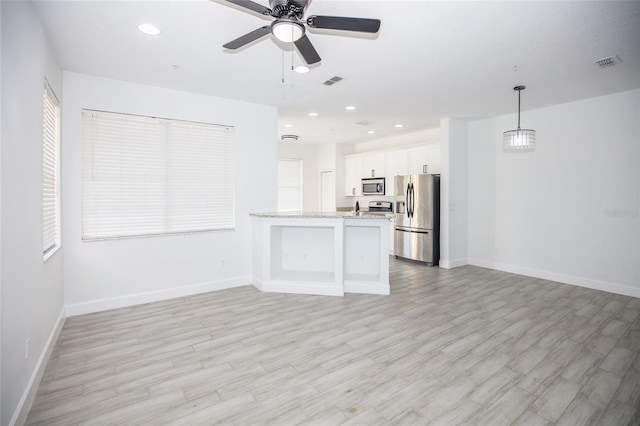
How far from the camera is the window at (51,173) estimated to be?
3.05 m

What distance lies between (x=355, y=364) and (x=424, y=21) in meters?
2.98

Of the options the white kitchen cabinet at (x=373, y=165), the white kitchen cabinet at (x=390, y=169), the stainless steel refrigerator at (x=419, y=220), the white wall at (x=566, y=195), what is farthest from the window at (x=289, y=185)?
the white wall at (x=566, y=195)

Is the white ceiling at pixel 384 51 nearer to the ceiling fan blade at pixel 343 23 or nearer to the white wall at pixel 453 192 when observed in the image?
the ceiling fan blade at pixel 343 23

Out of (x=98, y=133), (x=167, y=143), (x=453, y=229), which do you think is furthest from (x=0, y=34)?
(x=453, y=229)

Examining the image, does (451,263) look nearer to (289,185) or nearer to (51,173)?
(289,185)

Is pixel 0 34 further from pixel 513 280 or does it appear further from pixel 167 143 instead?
pixel 513 280

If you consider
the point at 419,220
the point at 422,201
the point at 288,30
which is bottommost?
the point at 419,220

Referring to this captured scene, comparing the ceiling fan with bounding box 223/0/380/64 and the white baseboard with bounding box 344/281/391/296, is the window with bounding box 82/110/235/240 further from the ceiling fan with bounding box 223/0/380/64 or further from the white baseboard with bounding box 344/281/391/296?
the ceiling fan with bounding box 223/0/380/64

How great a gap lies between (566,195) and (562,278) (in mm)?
1374

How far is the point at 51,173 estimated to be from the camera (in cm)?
334

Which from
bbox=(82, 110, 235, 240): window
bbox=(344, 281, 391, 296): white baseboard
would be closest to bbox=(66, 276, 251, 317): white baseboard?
bbox=(82, 110, 235, 240): window

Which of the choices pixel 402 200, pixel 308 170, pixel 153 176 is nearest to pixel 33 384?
pixel 153 176

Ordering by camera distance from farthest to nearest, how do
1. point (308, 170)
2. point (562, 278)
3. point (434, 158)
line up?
1. point (308, 170)
2. point (434, 158)
3. point (562, 278)

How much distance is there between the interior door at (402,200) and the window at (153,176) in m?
3.73
